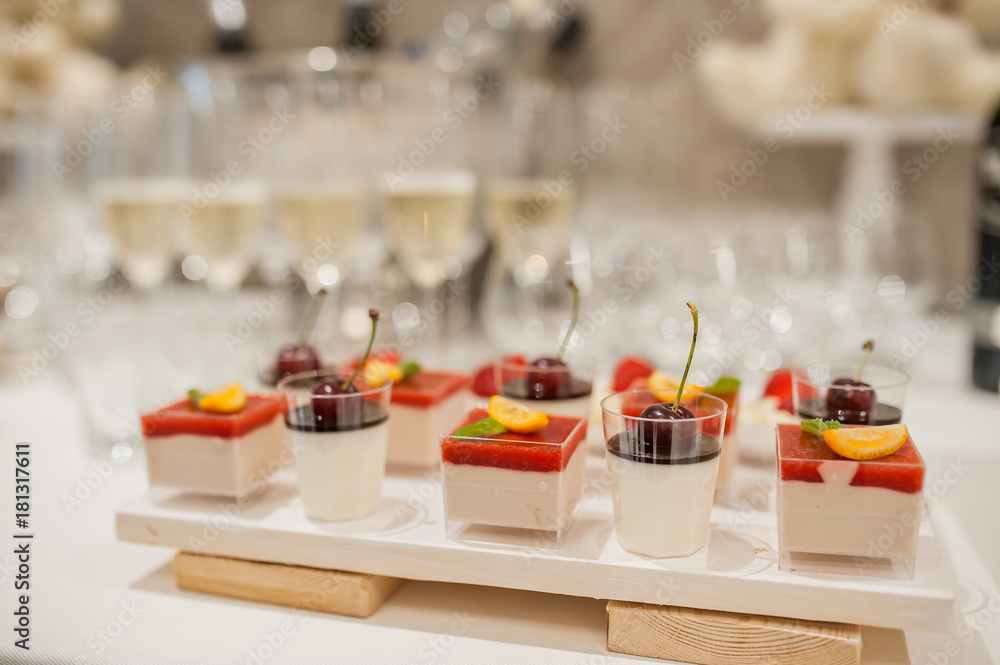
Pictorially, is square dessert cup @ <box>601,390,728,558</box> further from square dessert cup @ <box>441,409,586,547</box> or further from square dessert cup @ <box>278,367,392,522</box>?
square dessert cup @ <box>278,367,392,522</box>

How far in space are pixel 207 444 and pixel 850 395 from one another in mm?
674

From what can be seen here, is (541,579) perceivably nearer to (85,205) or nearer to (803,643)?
(803,643)

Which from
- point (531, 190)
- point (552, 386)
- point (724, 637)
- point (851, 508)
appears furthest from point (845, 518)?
point (531, 190)

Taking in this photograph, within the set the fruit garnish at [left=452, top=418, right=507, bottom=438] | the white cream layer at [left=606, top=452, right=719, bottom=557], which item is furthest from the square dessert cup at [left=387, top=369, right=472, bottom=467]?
the white cream layer at [left=606, top=452, right=719, bottom=557]

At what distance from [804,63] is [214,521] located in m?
1.33

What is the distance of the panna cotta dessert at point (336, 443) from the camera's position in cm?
81

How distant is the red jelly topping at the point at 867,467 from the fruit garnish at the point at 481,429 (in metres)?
0.26

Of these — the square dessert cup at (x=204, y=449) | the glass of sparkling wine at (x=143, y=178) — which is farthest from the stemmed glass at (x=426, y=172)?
the square dessert cup at (x=204, y=449)

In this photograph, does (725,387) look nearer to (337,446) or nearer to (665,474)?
(665,474)

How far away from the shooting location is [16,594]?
82cm

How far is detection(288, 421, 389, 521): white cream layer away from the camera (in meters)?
0.81

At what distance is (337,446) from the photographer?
0.81m

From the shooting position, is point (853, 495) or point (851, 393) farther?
point (851, 393)

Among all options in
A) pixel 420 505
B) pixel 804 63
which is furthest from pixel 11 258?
pixel 804 63
